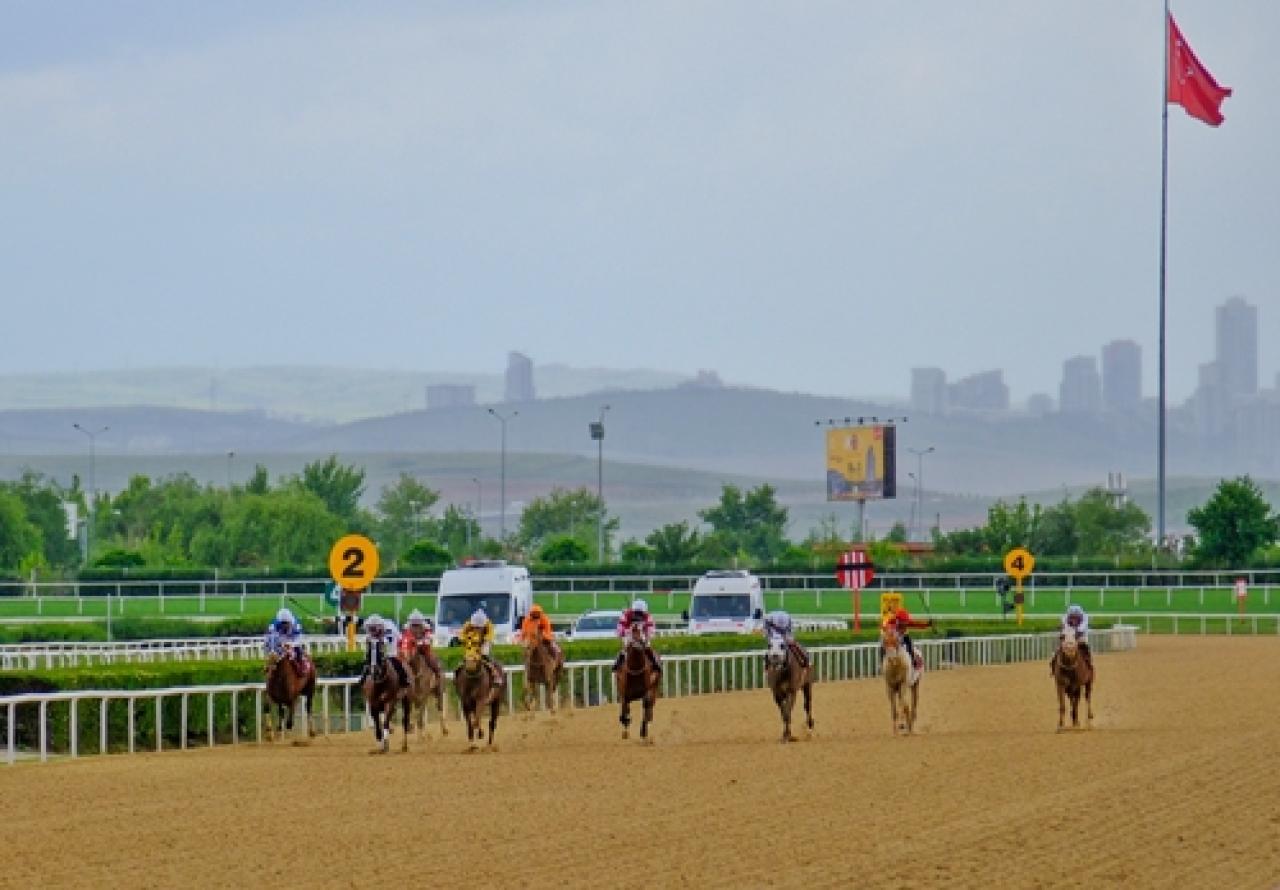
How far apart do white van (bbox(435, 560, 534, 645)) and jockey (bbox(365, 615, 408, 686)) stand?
53.2 feet

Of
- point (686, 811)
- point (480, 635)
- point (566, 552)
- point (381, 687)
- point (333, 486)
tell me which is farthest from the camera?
point (333, 486)

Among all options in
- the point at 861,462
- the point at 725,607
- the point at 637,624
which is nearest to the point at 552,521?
the point at 861,462

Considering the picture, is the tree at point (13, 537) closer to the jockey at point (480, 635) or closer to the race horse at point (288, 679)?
the race horse at point (288, 679)

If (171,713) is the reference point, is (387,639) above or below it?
above

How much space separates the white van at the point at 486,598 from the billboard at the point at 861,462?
58.7 meters

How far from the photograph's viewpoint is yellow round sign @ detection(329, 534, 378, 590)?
33.6 metres

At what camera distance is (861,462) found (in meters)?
104

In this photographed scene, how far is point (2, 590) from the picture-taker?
85875mm

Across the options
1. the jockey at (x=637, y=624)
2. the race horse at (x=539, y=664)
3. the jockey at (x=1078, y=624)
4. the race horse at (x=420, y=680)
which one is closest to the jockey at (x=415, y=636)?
the race horse at (x=420, y=680)

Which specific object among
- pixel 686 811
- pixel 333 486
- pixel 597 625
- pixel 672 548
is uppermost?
pixel 333 486

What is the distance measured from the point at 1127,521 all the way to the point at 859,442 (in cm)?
3068

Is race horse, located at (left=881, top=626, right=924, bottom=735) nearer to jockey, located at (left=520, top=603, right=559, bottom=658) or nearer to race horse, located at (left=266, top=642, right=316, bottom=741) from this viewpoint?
jockey, located at (left=520, top=603, right=559, bottom=658)

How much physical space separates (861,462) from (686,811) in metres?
84.9

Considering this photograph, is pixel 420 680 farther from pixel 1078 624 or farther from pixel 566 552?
pixel 566 552
